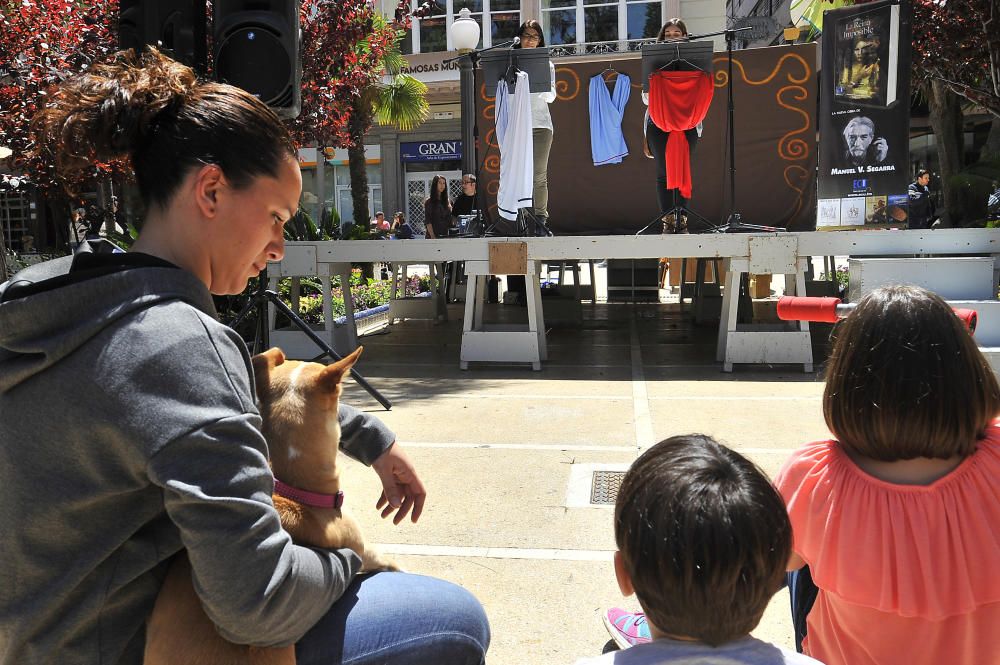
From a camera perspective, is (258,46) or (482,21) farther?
(482,21)

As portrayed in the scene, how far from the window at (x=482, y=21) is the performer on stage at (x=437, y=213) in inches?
528

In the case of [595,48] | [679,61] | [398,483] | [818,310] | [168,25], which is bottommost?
[398,483]

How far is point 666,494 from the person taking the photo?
140 centimetres

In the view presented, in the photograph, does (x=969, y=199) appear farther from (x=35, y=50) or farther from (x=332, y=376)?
(x=332, y=376)

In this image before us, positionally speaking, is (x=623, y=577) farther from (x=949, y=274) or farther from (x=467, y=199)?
(x=467, y=199)

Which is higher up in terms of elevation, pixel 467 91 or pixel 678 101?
pixel 467 91

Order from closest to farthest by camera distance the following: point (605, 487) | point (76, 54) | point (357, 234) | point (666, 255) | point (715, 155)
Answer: point (605, 487) → point (666, 255) → point (76, 54) → point (715, 155) → point (357, 234)

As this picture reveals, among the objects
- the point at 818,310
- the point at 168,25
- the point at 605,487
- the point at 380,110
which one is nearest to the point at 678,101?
the point at 605,487

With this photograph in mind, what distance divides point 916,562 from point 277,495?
128 cm

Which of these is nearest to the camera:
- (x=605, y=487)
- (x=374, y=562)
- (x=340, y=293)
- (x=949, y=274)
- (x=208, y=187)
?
(x=208, y=187)

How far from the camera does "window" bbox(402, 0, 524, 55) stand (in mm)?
26297

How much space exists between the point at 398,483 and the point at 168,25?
3.79 meters

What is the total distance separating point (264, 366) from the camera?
5.69ft

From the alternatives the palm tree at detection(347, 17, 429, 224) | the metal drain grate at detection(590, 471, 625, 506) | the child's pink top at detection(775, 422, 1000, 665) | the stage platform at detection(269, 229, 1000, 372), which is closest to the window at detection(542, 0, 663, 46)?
the palm tree at detection(347, 17, 429, 224)
